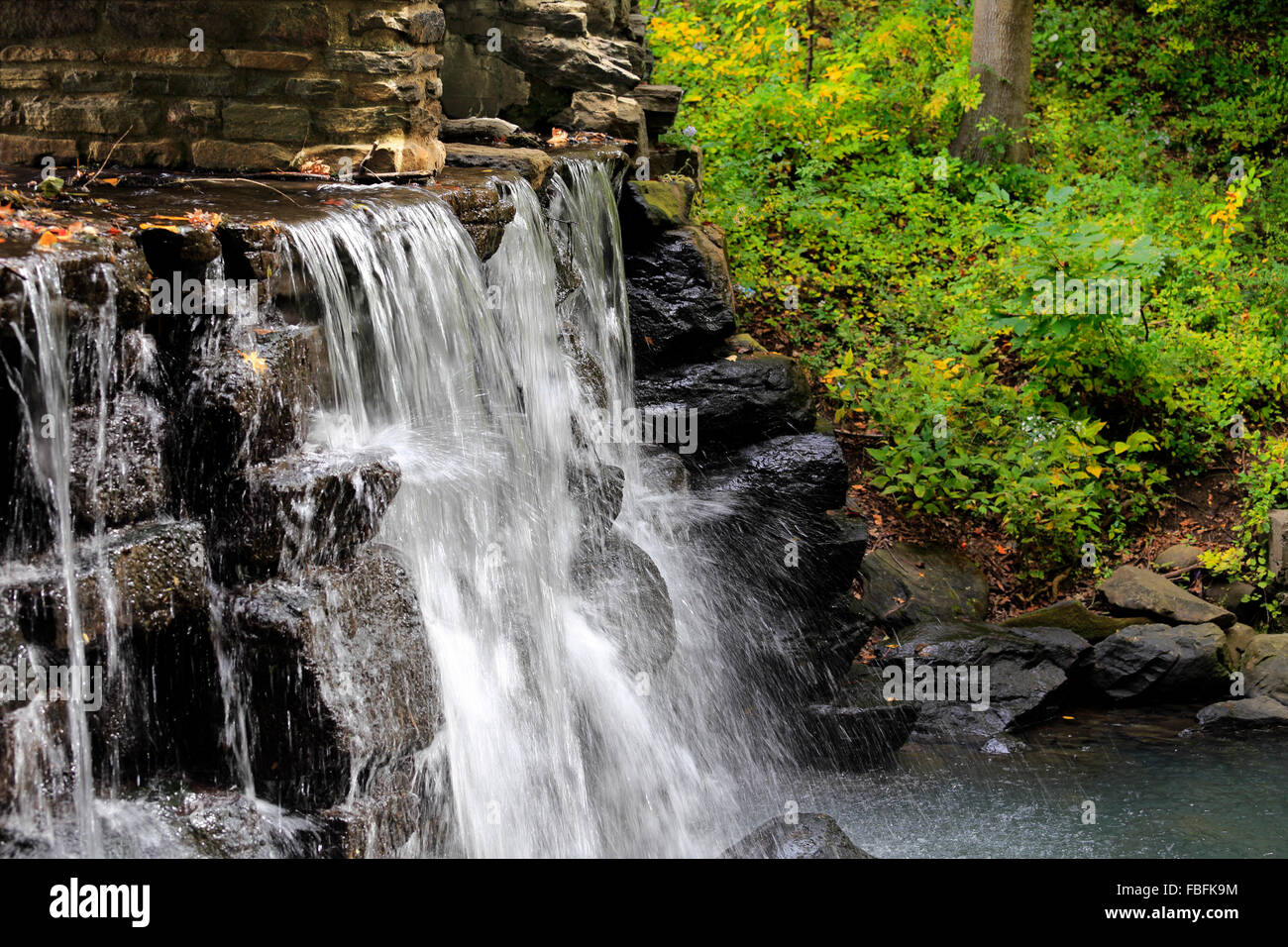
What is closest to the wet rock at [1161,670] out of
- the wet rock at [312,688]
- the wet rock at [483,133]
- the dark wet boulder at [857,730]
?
the dark wet boulder at [857,730]

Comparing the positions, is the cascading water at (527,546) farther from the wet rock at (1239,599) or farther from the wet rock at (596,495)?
the wet rock at (1239,599)

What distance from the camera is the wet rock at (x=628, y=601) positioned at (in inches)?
222

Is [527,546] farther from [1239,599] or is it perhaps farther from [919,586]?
[1239,599]

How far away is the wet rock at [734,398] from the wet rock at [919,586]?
107 cm

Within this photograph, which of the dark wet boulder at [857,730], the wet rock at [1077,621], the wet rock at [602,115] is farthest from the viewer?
the wet rock at [602,115]

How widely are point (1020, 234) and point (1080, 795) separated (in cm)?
474

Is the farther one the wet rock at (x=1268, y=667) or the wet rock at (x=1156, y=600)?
the wet rock at (x=1156, y=600)

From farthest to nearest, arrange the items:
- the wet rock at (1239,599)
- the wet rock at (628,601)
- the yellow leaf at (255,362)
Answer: the wet rock at (1239,599)
the wet rock at (628,601)
the yellow leaf at (255,362)

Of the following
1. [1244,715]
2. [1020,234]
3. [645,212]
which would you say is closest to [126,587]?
[645,212]

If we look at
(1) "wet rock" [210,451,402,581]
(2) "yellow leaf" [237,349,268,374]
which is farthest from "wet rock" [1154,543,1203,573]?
(2) "yellow leaf" [237,349,268,374]

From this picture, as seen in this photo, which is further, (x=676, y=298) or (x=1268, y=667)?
(x=676, y=298)

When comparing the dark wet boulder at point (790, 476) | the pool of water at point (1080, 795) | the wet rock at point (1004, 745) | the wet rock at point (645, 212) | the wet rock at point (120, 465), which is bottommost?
the pool of water at point (1080, 795)

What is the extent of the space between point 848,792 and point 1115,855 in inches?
50.2

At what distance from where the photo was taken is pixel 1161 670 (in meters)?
6.74
